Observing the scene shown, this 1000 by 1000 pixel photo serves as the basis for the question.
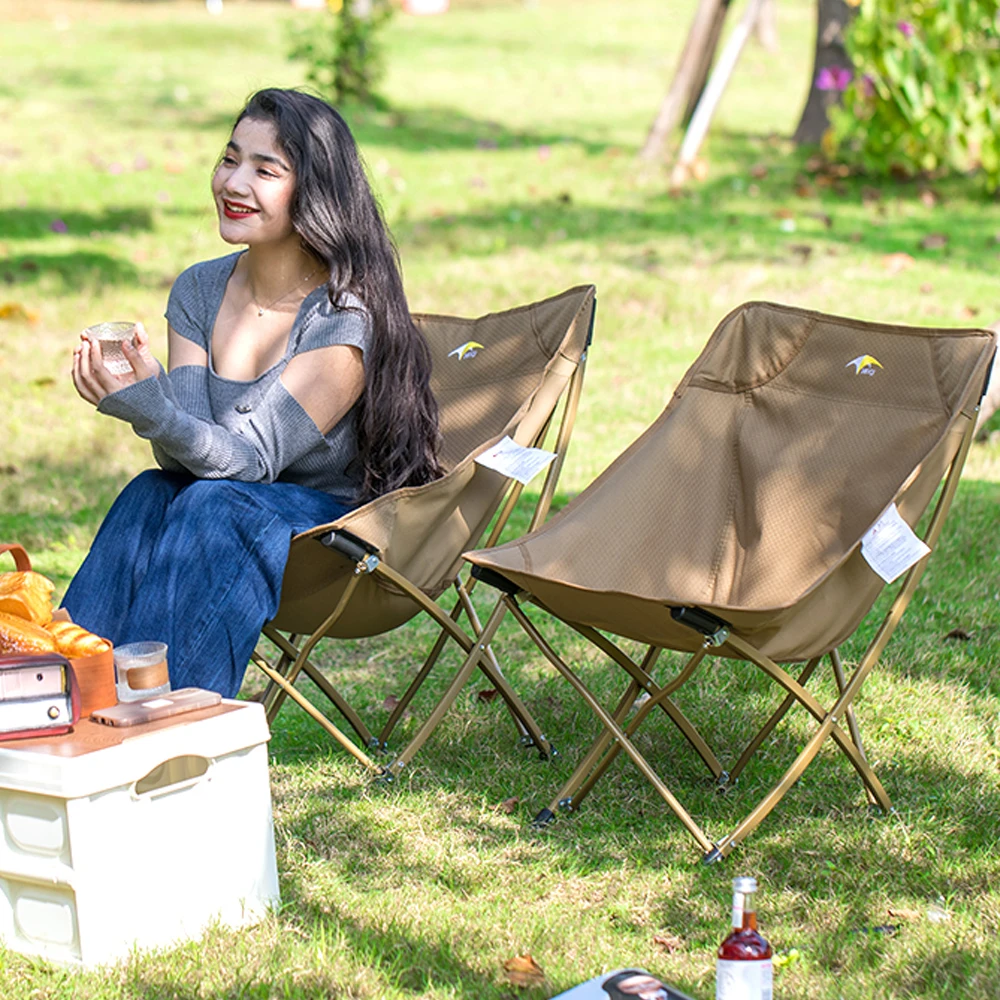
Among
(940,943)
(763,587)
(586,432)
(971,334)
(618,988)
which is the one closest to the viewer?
(618,988)

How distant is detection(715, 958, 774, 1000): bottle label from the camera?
2.26 m

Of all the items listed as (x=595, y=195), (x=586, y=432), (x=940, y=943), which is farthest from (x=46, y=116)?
(x=940, y=943)

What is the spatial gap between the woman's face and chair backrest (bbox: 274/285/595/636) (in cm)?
67

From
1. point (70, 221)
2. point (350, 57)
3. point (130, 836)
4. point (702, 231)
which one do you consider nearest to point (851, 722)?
point (130, 836)

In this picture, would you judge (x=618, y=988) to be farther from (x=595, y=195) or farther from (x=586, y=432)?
(x=595, y=195)

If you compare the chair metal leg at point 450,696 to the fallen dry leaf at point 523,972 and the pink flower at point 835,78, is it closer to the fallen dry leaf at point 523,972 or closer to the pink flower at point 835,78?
the fallen dry leaf at point 523,972

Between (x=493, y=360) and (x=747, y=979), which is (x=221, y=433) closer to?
(x=493, y=360)

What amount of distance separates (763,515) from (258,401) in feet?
3.91

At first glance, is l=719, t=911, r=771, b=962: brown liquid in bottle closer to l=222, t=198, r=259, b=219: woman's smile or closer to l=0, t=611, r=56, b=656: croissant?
l=0, t=611, r=56, b=656: croissant

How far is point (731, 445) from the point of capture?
357cm

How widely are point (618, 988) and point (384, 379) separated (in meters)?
1.48

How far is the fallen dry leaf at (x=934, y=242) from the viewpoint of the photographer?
8391mm

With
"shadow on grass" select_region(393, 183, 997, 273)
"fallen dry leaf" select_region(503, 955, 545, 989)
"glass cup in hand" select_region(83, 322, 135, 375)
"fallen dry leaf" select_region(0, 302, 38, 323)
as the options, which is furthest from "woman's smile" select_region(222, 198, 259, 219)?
"shadow on grass" select_region(393, 183, 997, 273)

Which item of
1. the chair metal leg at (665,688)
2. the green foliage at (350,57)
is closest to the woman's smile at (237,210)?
the chair metal leg at (665,688)
